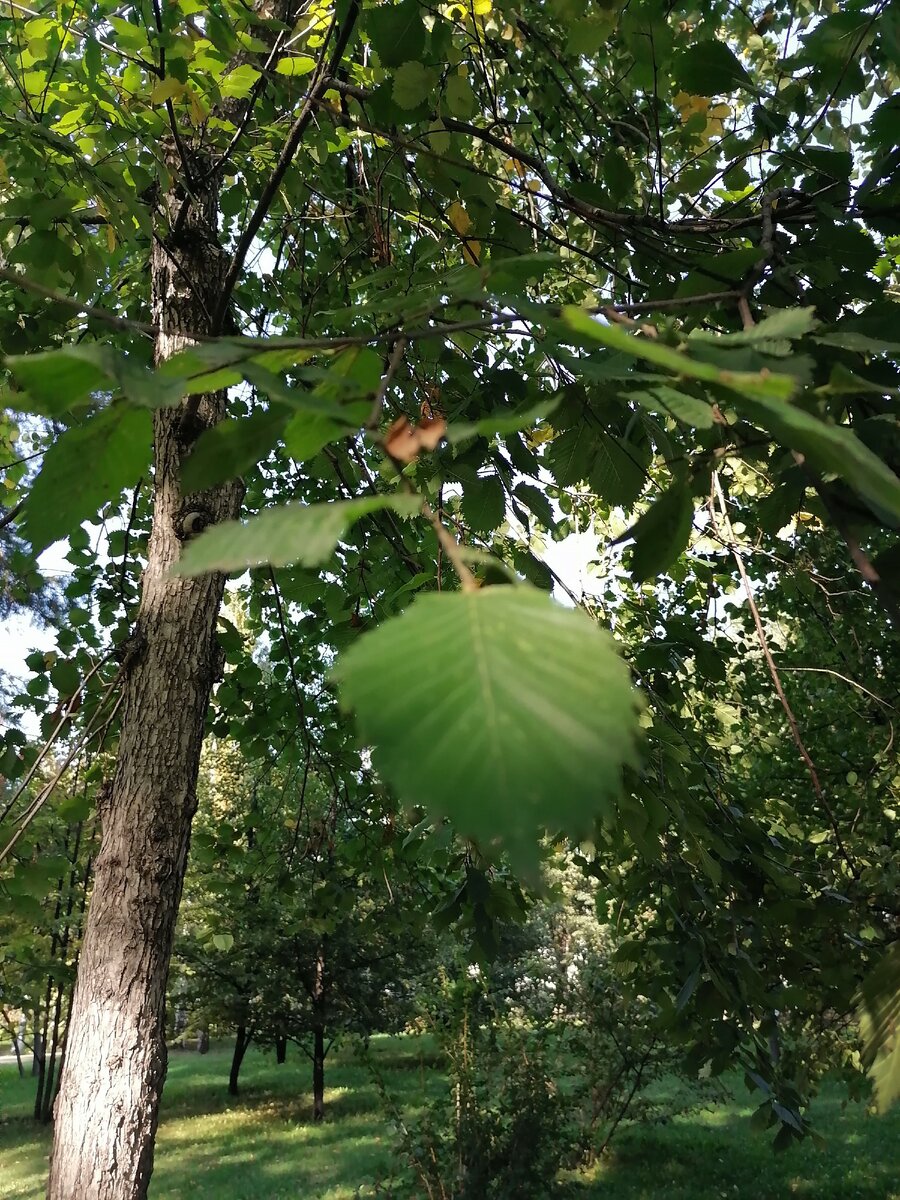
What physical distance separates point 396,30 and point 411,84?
0.08 m

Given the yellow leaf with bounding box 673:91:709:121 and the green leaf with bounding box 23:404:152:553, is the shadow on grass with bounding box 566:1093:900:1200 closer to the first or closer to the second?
the yellow leaf with bounding box 673:91:709:121

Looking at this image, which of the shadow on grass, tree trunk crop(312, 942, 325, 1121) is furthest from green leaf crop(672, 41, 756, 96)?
tree trunk crop(312, 942, 325, 1121)

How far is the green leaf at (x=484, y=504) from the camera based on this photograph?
1421 millimetres

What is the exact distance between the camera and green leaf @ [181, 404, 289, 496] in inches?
26.5

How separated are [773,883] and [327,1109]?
42.1 ft

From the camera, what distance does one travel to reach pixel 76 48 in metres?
2.51

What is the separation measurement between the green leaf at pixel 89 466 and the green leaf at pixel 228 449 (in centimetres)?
4

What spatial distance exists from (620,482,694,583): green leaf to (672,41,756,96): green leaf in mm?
876

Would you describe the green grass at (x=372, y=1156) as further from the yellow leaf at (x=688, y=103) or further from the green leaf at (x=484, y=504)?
the yellow leaf at (x=688, y=103)

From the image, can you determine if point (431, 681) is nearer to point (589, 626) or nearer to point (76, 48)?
point (589, 626)

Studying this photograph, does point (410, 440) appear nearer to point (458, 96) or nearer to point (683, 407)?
point (683, 407)

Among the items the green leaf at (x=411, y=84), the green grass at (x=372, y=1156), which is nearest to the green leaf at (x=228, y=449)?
the green leaf at (x=411, y=84)

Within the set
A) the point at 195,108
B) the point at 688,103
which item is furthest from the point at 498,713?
the point at 688,103

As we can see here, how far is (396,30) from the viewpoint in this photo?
4.68ft
